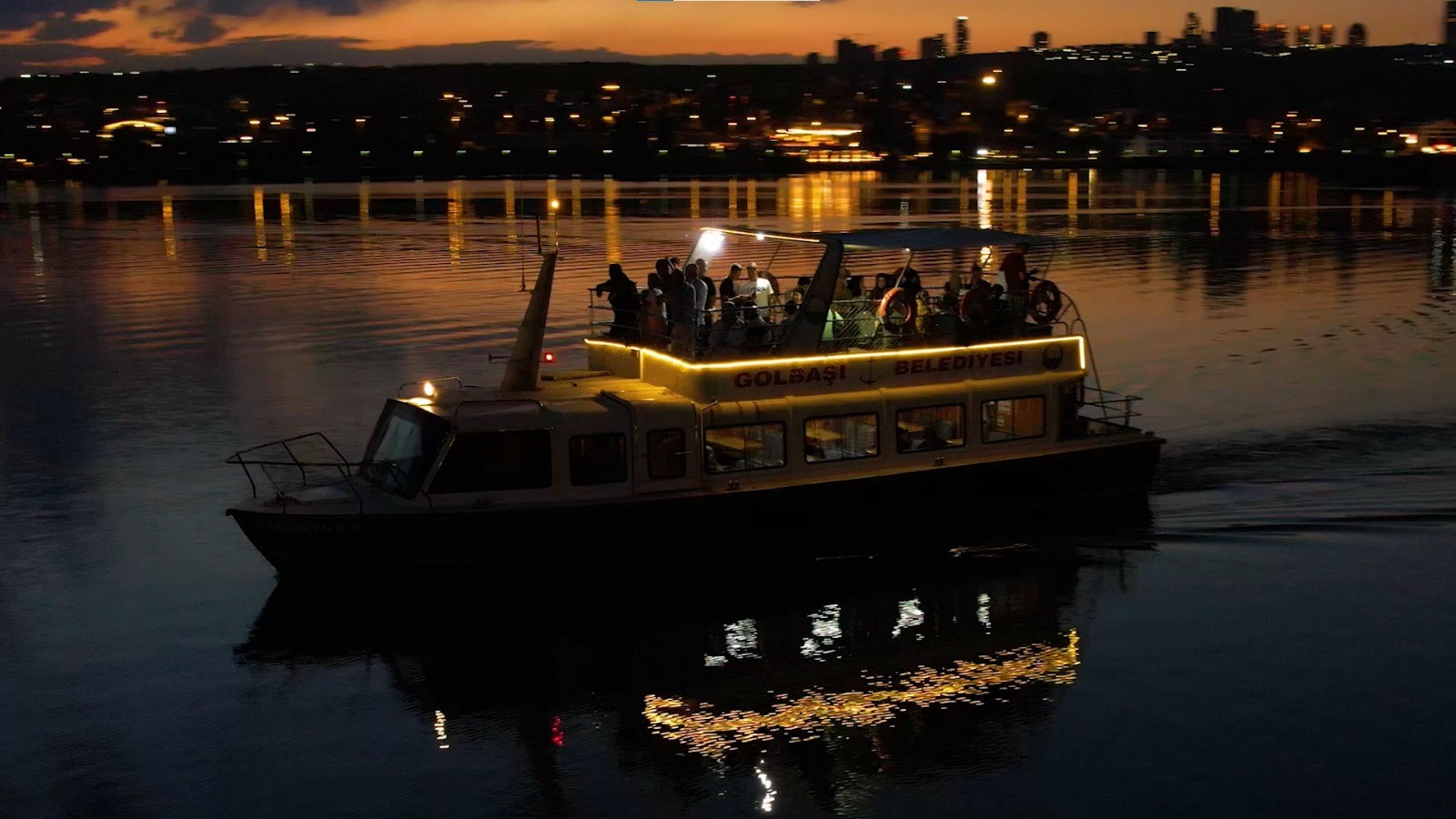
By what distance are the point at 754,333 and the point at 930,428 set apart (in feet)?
8.66

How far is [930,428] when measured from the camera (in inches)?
729

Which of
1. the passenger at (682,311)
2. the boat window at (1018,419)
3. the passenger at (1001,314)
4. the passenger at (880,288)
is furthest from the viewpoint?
the passenger at (1001,314)

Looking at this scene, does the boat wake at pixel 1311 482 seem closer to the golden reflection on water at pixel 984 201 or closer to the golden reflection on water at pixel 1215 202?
the golden reflection on water at pixel 984 201

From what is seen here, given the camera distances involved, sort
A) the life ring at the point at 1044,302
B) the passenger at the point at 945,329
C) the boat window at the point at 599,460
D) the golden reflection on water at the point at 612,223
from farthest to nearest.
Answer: the golden reflection on water at the point at 612,223 < the life ring at the point at 1044,302 < the passenger at the point at 945,329 < the boat window at the point at 599,460

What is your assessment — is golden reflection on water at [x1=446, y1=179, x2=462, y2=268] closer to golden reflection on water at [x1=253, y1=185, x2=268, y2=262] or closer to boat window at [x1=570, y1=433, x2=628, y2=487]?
golden reflection on water at [x1=253, y1=185, x2=268, y2=262]

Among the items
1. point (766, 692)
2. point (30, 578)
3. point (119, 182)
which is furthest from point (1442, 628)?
point (119, 182)

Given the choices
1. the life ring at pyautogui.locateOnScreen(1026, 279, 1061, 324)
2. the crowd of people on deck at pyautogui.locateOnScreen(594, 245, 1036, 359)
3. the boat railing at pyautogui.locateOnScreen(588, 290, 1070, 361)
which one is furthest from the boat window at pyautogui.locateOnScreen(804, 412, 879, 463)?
the life ring at pyautogui.locateOnScreen(1026, 279, 1061, 324)

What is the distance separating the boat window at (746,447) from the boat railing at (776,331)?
36.6 inches

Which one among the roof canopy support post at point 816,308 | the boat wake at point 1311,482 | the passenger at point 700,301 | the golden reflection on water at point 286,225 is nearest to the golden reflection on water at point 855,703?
the roof canopy support post at point 816,308

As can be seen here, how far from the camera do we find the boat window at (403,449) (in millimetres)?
15844

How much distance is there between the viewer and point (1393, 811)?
11844 millimetres

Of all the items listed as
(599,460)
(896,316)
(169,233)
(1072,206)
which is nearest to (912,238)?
(896,316)

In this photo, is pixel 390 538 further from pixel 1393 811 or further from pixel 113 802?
pixel 1393 811

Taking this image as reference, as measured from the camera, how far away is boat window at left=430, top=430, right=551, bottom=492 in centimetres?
1574
